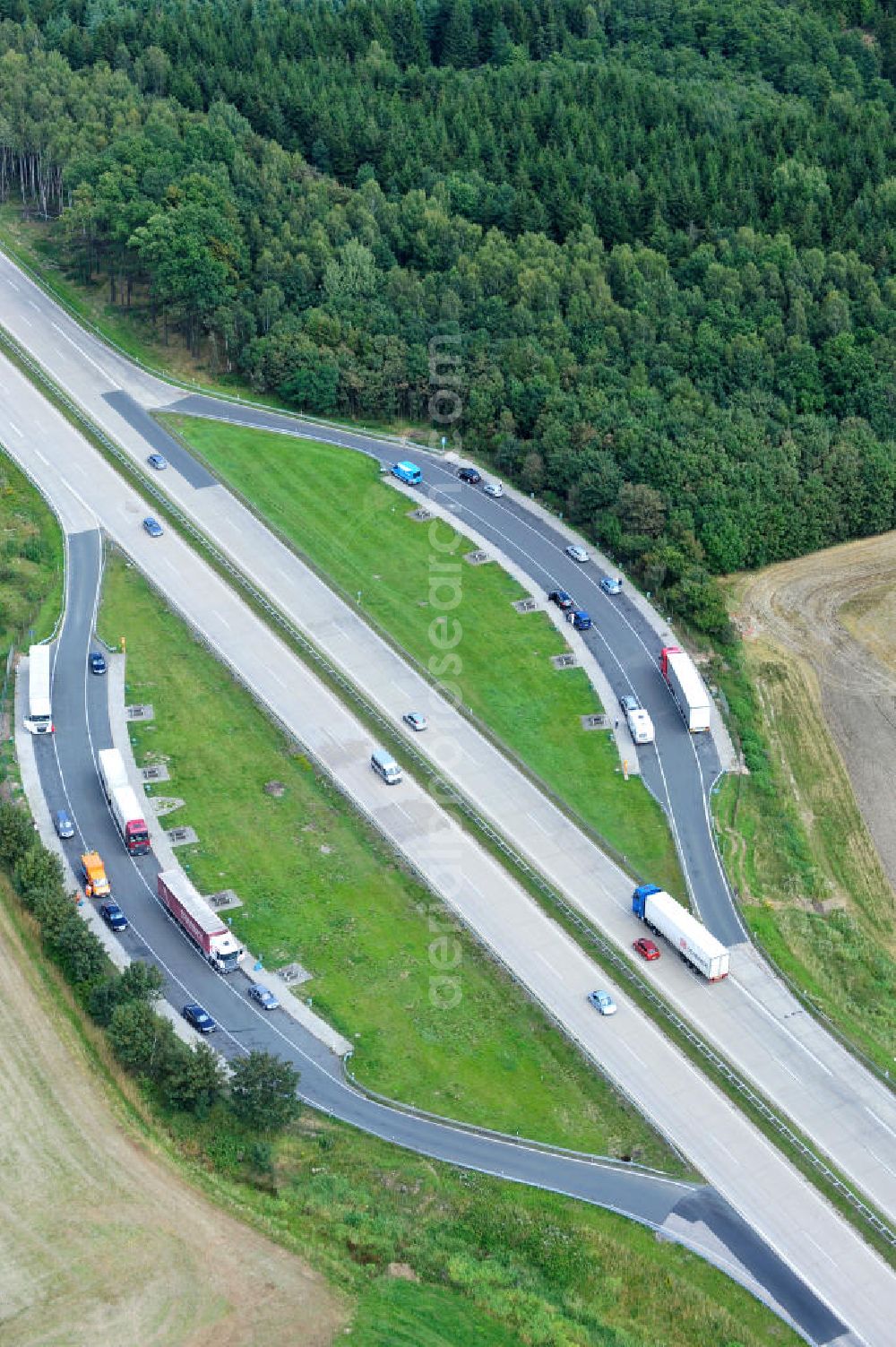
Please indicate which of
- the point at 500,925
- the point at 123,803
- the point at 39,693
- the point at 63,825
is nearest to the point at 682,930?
the point at 500,925

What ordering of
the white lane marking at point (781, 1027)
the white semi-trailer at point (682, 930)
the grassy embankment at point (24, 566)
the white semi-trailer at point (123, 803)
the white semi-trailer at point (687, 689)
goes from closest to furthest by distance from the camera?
the white lane marking at point (781, 1027), the white semi-trailer at point (682, 930), the white semi-trailer at point (123, 803), the white semi-trailer at point (687, 689), the grassy embankment at point (24, 566)

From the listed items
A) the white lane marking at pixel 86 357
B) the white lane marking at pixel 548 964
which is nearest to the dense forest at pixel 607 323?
the white lane marking at pixel 86 357

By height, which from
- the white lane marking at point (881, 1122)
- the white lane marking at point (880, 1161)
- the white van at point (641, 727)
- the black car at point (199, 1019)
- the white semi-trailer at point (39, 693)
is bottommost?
the white lane marking at point (880, 1161)

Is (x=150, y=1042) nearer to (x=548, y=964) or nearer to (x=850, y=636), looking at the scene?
(x=548, y=964)

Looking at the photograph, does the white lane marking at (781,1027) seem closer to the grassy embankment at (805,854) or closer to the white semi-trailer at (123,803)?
the grassy embankment at (805,854)

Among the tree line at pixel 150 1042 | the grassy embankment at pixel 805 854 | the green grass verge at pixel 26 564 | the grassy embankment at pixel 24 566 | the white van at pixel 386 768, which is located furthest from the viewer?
the green grass verge at pixel 26 564

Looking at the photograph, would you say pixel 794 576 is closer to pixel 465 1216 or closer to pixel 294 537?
pixel 294 537
